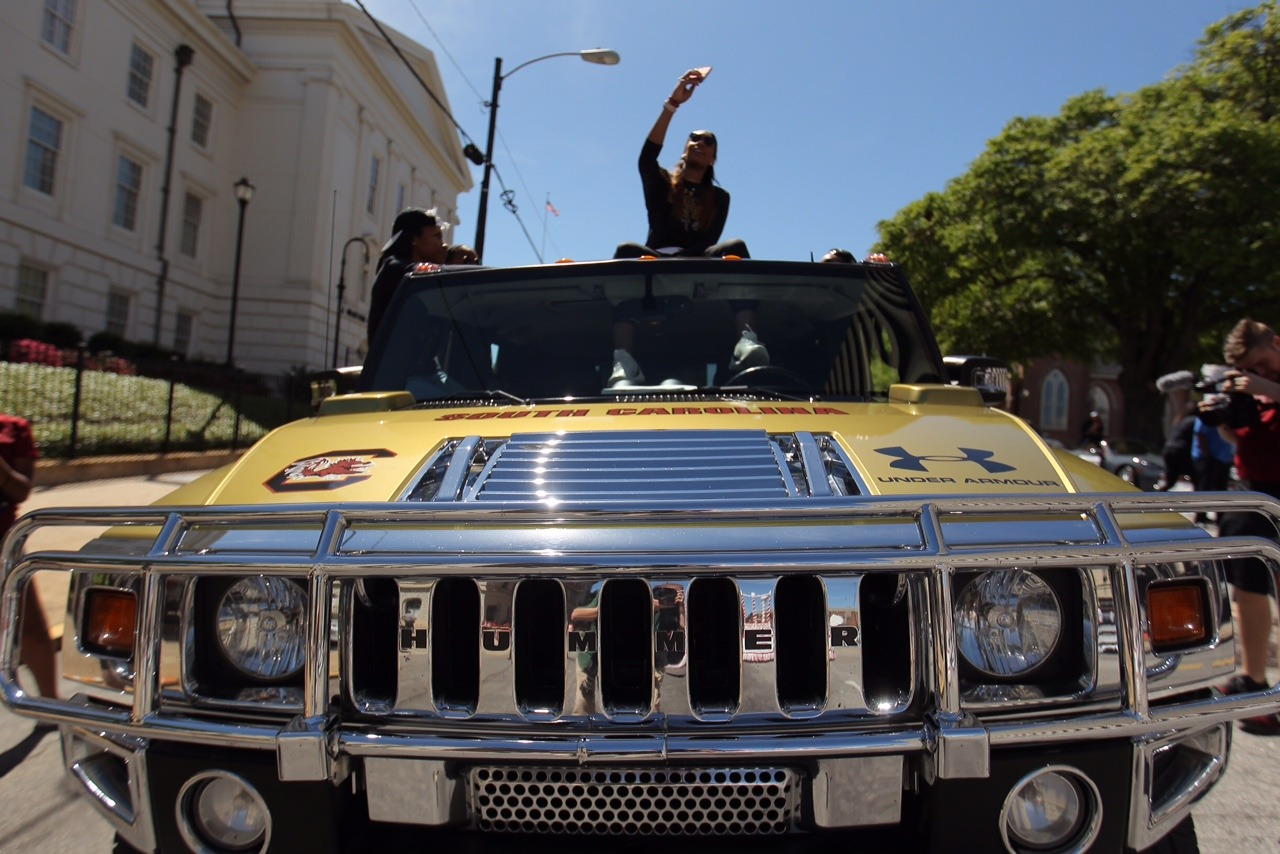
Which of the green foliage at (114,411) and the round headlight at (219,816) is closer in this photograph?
the round headlight at (219,816)

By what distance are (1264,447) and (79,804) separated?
18.1 feet

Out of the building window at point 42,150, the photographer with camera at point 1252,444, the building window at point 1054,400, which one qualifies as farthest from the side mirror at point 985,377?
the building window at point 1054,400

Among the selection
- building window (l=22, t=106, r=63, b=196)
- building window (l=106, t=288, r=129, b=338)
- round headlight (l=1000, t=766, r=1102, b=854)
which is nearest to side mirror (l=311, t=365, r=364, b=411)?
round headlight (l=1000, t=766, r=1102, b=854)

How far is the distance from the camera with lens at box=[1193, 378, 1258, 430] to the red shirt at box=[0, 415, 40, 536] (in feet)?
18.6

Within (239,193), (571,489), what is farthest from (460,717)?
(239,193)

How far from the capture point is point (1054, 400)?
53.6 meters

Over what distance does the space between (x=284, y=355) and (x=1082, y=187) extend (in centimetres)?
2386

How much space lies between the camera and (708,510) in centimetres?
154

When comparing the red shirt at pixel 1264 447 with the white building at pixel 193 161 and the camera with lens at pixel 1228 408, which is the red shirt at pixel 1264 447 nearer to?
the camera with lens at pixel 1228 408

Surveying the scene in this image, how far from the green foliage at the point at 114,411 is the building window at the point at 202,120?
13990 millimetres

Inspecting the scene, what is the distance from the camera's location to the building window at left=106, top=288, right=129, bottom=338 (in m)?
23.0

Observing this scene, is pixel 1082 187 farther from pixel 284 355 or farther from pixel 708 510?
pixel 708 510

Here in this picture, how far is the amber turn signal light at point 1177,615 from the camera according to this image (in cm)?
175

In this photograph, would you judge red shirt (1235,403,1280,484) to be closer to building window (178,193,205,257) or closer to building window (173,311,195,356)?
building window (173,311,195,356)
